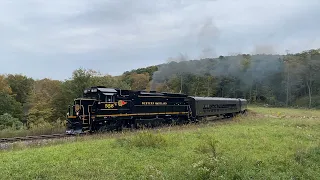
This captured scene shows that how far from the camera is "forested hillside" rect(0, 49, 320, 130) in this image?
155 feet

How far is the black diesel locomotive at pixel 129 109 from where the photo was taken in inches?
915

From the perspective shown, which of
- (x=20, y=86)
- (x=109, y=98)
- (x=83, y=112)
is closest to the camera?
(x=83, y=112)

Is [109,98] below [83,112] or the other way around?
the other way around

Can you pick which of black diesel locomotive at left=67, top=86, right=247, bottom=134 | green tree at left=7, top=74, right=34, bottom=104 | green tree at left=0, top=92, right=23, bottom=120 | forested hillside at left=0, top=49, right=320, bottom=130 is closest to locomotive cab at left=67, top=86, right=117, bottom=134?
black diesel locomotive at left=67, top=86, right=247, bottom=134

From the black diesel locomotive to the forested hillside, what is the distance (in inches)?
299

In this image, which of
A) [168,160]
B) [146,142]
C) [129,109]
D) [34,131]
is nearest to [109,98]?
[129,109]

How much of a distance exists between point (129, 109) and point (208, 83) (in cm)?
4874

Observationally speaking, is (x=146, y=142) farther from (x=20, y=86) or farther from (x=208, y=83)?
(x=20, y=86)

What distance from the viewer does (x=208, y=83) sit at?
73062mm

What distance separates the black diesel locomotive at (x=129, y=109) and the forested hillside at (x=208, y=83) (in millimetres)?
7600

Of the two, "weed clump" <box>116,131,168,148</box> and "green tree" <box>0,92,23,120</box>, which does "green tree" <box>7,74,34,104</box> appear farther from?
"weed clump" <box>116,131,168,148</box>

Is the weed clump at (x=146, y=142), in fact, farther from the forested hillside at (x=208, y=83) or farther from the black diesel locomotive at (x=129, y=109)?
the forested hillside at (x=208, y=83)

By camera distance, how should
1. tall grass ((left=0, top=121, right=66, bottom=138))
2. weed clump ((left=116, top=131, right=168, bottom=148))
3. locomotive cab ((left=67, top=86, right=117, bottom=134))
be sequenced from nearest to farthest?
1. weed clump ((left=116, top=131, right=168, bottom=148))
2. locomotive cab ((left=67, top=86, right=117, bottom=134))
3. tall grass ((left=0, top=121, right=66, bottom=138))

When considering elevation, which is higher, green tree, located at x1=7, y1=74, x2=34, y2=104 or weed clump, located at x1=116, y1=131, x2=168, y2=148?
green tree, located at x1=7, y1=74, x2=34, y2=104
